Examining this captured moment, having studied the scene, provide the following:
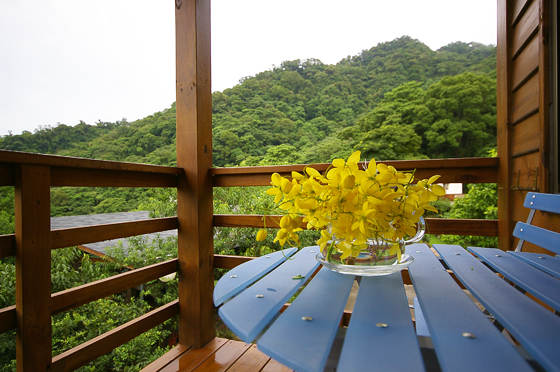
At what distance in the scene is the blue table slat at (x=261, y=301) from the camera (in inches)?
18.6

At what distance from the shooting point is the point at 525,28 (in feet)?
4.58

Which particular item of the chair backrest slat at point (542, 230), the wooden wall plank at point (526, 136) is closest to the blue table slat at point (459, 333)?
the chair backrest slat at point (542, 230)

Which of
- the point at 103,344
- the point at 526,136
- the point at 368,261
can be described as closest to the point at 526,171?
the point at 526,136

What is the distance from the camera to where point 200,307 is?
1666 mm

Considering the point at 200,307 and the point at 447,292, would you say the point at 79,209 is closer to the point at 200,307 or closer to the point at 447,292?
the point at 200,307

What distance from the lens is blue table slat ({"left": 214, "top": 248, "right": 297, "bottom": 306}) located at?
63cm

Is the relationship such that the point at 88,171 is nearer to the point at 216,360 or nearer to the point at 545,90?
the point at 216,360

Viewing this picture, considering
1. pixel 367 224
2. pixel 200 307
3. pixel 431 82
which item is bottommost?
pixel 200 307

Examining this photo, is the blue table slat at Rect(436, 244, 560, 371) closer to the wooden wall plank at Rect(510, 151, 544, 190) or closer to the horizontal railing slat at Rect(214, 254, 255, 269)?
the wooden wall plank at Rect(510, 151, 544, 190)

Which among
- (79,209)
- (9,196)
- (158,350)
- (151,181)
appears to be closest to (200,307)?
(151,181)

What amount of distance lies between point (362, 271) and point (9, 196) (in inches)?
176

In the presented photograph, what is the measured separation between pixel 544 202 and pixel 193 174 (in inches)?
59.5

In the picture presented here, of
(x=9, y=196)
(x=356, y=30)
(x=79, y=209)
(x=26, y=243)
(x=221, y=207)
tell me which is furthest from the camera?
(x=356, y=30)

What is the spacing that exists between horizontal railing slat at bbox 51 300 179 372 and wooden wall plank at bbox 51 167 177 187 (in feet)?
2.04
